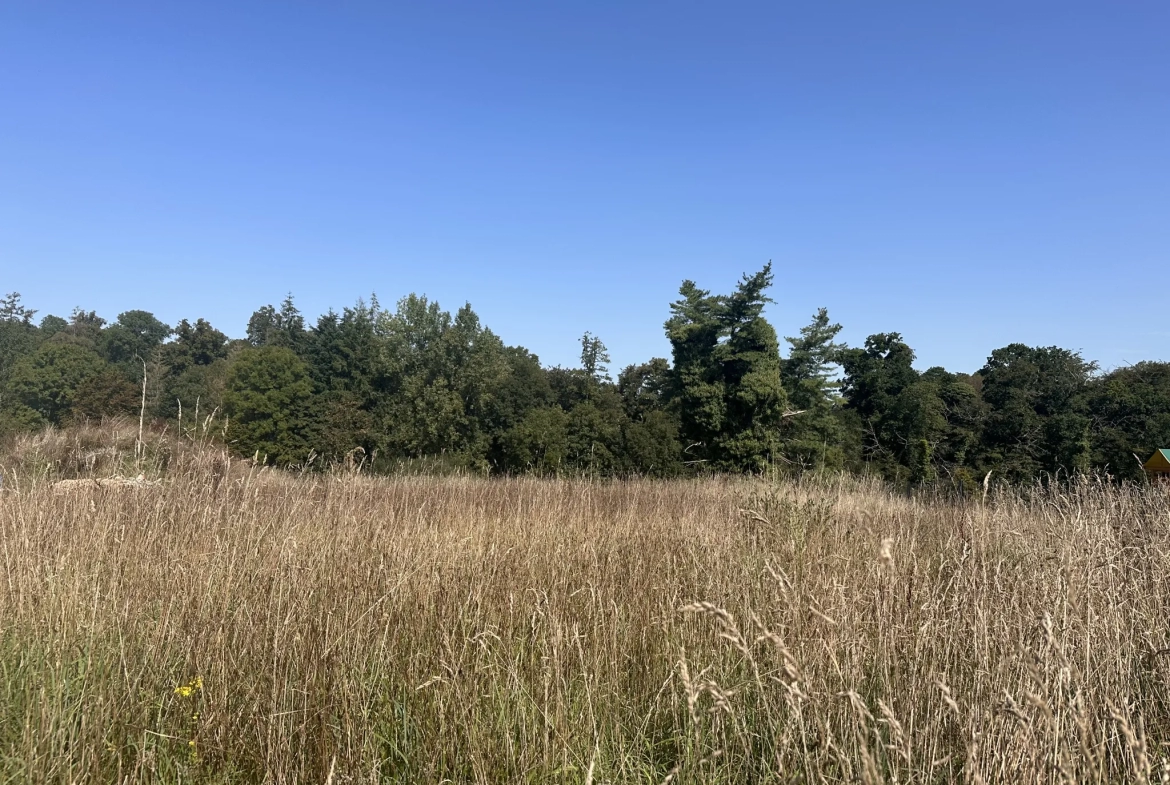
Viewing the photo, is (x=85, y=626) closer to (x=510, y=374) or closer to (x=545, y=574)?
(x=545, y=574)

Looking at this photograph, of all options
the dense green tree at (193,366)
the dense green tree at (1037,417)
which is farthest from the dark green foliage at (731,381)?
the dense green tree at (193,366)

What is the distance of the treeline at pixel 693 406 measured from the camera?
2103cm

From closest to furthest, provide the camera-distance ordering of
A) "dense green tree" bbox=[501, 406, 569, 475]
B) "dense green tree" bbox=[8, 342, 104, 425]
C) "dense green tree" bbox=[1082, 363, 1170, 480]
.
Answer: "dense green tree" bbox=[1082, 363, 1170, 480] → "dense green tree" bbox=[501, 406, 569, 475] → "dense green tree" bbox=[8, 342, 104, 425]

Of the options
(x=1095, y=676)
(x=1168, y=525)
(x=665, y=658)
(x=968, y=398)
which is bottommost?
(x=665, y=658)

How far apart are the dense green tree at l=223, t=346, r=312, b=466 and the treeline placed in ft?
0.40

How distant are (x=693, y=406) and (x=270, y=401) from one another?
25249 millimetres

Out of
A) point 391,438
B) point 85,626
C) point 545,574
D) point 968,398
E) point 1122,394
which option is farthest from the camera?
point 391,438

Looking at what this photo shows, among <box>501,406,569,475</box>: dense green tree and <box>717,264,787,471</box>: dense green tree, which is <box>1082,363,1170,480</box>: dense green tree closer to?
<box>717,264,787,471</box>: dense green tree

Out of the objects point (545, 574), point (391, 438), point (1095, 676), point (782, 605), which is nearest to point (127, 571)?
point (545, 574)

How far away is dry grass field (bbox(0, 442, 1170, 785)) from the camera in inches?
73.7

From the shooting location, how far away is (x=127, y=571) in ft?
10.7

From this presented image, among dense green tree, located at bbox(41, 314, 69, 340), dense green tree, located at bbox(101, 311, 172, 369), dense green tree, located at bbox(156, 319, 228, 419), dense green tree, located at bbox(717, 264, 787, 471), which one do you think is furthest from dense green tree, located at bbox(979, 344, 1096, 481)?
dense green tree, located at bbox(41, 314, 69, 340)

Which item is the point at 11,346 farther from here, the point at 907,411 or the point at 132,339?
the point at 907,411

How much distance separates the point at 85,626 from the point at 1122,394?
29.1 meters
